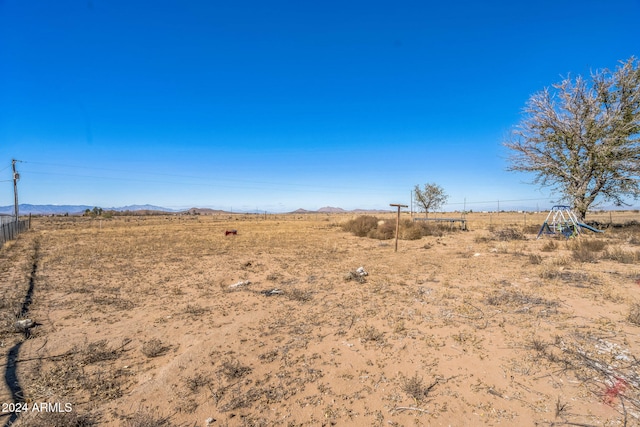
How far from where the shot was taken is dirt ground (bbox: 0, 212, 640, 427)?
344cm

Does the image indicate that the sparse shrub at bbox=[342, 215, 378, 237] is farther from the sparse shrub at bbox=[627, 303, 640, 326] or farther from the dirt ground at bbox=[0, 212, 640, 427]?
the sparse shrub at bbox=[627, 303, 640, 326]

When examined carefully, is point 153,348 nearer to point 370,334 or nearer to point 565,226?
point 370,334

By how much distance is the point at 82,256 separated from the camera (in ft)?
47.6

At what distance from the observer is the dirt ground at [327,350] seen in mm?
3441

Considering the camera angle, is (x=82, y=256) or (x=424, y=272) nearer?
(x=424, y=272)

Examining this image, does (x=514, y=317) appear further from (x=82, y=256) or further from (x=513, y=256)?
(x=82, y=256)

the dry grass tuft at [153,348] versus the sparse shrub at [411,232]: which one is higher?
the sparse shrub at [411,232]

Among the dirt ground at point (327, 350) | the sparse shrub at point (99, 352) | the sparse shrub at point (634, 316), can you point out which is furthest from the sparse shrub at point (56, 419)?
the sparse shrub at point (634, 316)

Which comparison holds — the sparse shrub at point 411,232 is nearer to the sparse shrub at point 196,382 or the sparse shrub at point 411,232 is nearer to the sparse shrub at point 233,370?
the sparse shrub at point 233,370

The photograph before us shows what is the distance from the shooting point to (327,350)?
4934 millimetres

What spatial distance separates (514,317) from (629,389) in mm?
2457

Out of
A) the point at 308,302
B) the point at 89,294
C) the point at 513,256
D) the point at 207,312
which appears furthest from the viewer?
the point at 513,256

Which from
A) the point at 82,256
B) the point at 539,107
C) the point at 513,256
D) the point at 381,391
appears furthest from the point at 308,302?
the point at 539,107

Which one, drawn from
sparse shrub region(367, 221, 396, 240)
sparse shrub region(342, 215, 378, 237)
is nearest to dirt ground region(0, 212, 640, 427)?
sparse shrub region(367, 221, 396, 240)
